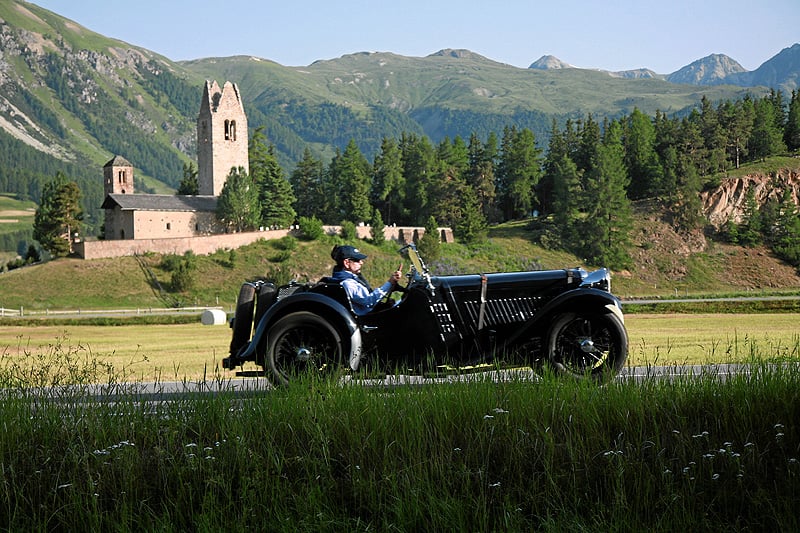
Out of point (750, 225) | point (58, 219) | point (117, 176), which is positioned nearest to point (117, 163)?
point (117, 176)

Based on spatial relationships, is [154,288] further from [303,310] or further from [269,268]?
[303,310]

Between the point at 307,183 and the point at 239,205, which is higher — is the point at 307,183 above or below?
above

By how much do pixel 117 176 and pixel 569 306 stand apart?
329ft

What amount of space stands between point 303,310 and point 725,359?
7516 mm

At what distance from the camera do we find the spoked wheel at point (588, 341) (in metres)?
10.1

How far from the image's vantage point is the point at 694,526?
5.92 m

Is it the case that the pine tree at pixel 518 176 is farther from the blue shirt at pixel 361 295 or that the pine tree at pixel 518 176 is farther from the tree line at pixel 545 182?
the blue shirt at pixel 361 295

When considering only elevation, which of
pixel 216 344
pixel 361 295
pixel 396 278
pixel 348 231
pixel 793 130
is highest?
pixel 793 130

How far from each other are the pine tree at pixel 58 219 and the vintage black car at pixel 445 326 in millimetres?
75024

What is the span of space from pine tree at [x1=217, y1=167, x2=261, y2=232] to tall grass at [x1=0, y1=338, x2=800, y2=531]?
283 feet

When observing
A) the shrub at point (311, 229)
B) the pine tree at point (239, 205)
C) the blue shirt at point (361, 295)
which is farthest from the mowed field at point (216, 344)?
the pine tree at point (239, 205)

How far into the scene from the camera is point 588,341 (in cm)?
1014

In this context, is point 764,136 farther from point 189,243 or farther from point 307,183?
point 189,243

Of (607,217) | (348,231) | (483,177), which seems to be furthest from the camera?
(483,177)
